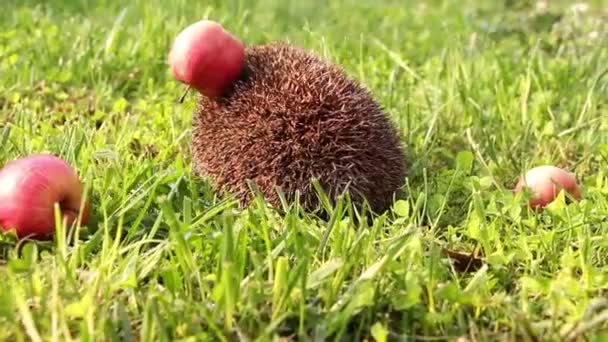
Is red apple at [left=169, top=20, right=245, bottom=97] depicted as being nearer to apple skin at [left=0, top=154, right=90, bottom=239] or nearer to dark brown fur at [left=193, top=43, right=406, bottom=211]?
dark brown fur at [left=193, top=43, right=406, bottom=211]

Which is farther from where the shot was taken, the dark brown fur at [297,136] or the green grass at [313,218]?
the dark brown fur at [297,136]

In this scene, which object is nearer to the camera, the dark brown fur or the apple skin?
the apple skin

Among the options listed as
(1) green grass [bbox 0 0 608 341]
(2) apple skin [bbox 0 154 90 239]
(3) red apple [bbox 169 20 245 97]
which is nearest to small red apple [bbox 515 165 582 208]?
(1) green grass [bbox 0 0 608 341]

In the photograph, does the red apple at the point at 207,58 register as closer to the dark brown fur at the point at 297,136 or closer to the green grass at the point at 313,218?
the dark brown fur at the point at 297,136

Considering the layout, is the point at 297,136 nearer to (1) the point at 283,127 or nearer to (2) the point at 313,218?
(1) the point at 283,127

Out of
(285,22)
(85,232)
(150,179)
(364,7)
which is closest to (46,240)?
(85,232)

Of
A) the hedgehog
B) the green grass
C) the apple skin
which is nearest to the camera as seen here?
the green grass

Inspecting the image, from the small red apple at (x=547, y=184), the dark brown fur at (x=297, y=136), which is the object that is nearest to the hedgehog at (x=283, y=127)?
the dark brown fur at (x=297, y=136)
